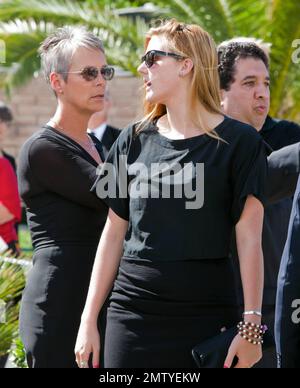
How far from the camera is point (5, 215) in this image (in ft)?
19.5

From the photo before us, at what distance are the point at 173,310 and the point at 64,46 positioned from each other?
4.86ft

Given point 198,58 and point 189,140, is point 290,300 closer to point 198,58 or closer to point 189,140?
point 189,140

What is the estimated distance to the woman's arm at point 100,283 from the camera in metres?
3.19

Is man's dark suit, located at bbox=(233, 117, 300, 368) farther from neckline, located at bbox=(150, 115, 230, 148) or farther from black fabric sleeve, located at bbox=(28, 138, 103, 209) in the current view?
black fabric sleeve, located at bbox=(28, 138, 103, 209)

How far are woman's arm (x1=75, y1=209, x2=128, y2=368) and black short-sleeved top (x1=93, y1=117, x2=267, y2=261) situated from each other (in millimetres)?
140

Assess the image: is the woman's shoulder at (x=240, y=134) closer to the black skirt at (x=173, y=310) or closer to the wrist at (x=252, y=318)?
the black skirt at (x=173, y=310)

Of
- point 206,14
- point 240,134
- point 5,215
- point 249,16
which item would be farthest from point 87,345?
point 206,14

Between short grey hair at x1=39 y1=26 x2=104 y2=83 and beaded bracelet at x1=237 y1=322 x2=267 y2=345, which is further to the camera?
short grey hair at x1=39 y1=26 x2=104 y2=83

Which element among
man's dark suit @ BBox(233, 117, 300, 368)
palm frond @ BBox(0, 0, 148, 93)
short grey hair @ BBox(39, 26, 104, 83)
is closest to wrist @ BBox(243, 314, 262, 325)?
man's dark suit @ BBox(233, 117, 300, 368)

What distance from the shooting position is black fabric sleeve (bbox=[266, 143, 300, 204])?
10.7 ft

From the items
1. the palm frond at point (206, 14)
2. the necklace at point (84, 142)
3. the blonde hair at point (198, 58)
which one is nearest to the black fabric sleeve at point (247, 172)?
the blonde hair at point (198, 58)

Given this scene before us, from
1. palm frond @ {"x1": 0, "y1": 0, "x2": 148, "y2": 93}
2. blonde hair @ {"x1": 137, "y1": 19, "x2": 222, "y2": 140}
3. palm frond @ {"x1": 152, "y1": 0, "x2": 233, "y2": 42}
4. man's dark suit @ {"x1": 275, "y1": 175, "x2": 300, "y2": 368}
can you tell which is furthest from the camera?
palm frond @ {"x1": 0, "y1": 0, "x2": 148, "y2": 93}

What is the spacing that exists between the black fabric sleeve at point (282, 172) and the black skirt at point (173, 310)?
46 centimetres
